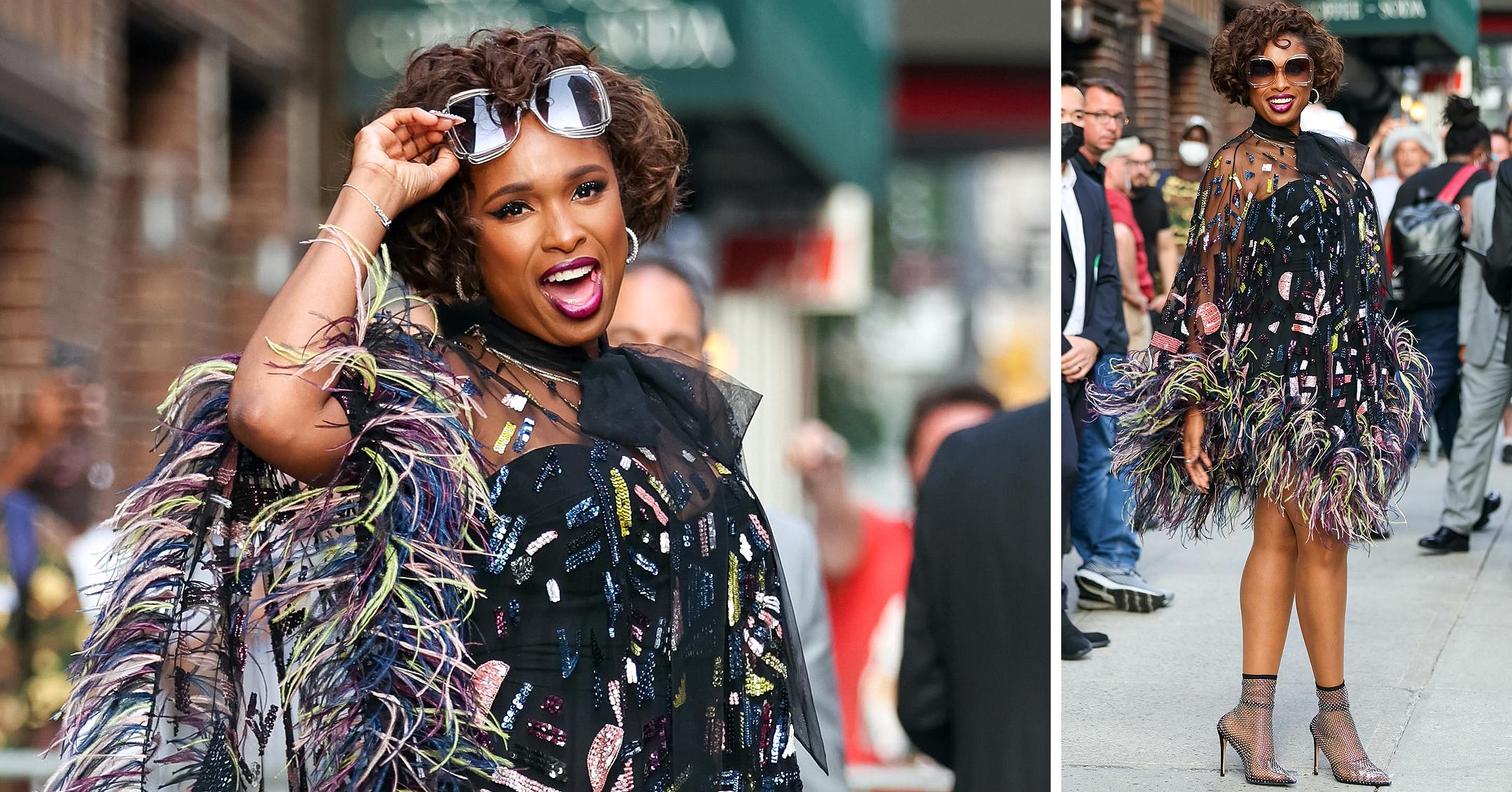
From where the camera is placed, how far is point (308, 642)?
1.92m

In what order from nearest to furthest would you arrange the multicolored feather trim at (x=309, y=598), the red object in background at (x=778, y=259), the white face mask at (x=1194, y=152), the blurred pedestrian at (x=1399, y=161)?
the multicolored feather trim at (x=309, y=598)
the red object in background at (x=778, y=259)
the white face mask at (x=1194, y=152)
the blurred pedestrian at (x=1399, y=161)

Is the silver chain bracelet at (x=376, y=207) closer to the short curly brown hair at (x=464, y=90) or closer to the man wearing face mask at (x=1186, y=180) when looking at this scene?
the short curly brown hair at (x=464, y=90)

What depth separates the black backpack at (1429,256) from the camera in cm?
764

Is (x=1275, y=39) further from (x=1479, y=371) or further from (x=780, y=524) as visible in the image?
(x=1479, y=371)

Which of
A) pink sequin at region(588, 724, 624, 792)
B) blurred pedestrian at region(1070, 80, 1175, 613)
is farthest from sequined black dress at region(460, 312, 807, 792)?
blurred pedestrian at region(1070, 80, 1175, 613)

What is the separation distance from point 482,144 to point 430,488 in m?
0.45

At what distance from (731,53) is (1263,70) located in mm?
1376

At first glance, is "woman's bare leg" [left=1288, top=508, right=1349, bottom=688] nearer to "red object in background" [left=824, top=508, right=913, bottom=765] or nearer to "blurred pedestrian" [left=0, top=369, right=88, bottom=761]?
"red object in background" [left=824, top=508, right=913, bottom=765]

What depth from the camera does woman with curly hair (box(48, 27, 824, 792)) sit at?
191 cm

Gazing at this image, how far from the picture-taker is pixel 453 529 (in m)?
1.95

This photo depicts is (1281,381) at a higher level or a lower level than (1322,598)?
higher

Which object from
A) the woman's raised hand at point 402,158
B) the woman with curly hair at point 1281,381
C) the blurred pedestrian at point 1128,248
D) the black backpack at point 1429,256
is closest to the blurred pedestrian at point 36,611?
the woman's raised hand at point 402,158

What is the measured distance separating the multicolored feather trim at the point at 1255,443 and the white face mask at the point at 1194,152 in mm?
5166

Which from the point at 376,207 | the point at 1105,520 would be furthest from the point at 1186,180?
the point at 376,207
